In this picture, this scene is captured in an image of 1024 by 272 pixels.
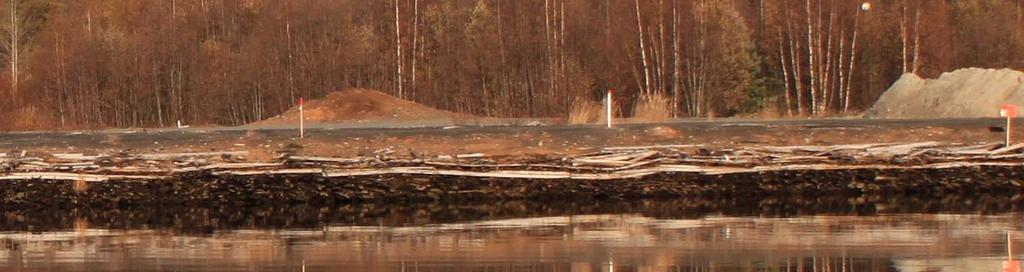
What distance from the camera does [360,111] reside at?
5812cm

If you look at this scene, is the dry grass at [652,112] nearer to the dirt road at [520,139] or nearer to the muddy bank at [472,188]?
the dirt road at [520,139]

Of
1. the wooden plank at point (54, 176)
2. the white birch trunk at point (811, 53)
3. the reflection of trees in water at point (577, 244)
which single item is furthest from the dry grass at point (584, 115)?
the reflection of trees in water at point (577, 244)

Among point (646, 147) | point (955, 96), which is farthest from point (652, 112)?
point (646, 147)

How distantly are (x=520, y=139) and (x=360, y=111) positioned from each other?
2012cm

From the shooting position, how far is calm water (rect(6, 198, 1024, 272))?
2180 centimetres

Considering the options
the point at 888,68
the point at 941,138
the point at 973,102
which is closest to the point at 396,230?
the point at 941,138

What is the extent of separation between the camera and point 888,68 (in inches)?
3108

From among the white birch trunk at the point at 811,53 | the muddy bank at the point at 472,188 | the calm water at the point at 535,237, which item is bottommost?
the calm water at the point at 535,237

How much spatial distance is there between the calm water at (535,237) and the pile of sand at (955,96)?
16.3m

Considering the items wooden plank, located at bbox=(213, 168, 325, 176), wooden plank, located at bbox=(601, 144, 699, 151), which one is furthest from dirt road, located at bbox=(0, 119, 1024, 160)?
wooden plank, located at bbox=(213, 168, 325, 176)

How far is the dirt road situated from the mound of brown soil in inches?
604

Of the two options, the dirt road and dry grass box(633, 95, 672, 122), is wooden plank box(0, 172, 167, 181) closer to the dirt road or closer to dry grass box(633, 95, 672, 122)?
the dirt road

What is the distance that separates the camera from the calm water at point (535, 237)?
2180 centimetres

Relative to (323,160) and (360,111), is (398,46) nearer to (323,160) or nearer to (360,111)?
(360,111)
